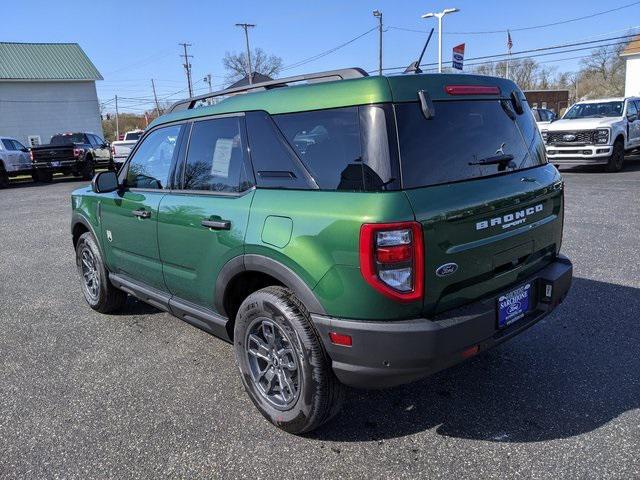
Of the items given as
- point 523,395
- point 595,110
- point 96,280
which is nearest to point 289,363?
point 523,395

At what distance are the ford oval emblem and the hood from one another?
13.7 meters

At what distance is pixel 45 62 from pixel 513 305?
43.3 m

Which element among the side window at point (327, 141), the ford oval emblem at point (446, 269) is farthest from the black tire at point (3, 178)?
the ford oval emblem at point (446, 269)

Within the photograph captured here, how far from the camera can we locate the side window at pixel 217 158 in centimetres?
307

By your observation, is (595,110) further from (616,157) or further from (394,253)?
(394,253)

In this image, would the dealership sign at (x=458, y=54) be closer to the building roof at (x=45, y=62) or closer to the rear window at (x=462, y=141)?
the rear window at (x=462, y=141)

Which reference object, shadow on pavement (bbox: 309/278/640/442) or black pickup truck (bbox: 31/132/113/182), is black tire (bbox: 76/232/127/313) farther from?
black pickup truck (bbox: 31/132/113/182)

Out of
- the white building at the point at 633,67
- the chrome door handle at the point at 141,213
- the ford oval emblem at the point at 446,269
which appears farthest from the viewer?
the white building at the point at 633,67

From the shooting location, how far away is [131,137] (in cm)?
2841

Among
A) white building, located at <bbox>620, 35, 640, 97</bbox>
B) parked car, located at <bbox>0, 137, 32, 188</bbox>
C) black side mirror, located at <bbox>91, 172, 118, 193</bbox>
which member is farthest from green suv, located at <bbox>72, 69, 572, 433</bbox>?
white building, located at <bbox>620, 35, 640, 97</bbox>

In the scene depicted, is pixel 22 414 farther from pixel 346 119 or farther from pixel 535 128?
pixel 535 128

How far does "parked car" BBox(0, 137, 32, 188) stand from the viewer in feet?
61.8

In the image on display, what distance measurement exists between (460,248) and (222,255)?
4.52 feet

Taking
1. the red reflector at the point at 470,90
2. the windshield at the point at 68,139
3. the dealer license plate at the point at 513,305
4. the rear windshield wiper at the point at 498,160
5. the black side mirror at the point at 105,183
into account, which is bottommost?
the dealer license plate at the point at 513,305
